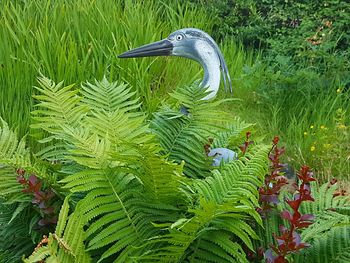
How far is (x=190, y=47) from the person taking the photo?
2.82 meters

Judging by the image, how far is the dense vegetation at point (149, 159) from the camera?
155 centimetres

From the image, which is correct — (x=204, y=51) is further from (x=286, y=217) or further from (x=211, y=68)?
(x=286, y=217)

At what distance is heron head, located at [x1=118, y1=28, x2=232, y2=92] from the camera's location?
2777 millimetres

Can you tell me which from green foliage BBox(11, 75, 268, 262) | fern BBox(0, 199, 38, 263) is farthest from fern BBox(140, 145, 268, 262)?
fern BBox(0, 199, 38, 263)

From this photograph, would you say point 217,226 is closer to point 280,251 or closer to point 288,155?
point 280,251

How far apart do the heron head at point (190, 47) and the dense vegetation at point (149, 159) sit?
314 mm

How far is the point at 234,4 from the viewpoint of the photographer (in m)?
5.53

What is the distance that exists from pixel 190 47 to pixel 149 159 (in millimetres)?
1376

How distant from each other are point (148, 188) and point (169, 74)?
2511mm

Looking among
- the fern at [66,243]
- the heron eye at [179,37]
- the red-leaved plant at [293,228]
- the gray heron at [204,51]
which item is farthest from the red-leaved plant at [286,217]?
the heron eye at [179,37]

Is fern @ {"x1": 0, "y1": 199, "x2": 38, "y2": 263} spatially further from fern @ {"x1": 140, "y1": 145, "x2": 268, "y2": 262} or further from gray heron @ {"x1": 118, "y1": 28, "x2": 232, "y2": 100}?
gray heron @ {"x1": 118, "y1": 28, "x2": 232, "y2": 100}

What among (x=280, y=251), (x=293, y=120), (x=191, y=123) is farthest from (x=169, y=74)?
(x=280, y=251)

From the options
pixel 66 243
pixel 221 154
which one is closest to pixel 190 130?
pixel 221 154

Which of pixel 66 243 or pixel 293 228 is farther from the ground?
pixel 293 228
